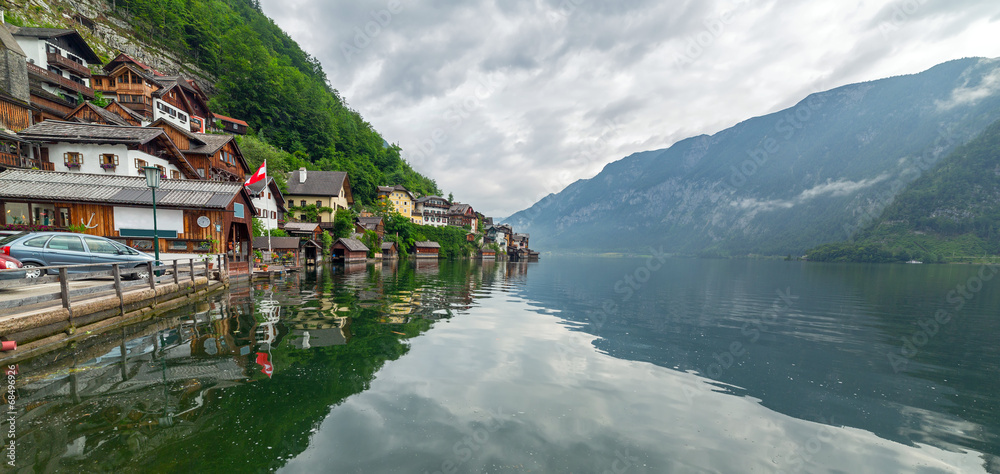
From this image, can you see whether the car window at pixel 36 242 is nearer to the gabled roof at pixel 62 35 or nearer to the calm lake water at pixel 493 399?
the calm lake water at pixel 493 399

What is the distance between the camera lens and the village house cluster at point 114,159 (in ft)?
75.5

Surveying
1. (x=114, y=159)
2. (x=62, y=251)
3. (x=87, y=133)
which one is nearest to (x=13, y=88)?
(x=87, y=133)

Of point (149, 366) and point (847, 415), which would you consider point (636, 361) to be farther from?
point (149, 366)

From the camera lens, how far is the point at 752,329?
57.4ft

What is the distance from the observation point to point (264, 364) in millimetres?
9320

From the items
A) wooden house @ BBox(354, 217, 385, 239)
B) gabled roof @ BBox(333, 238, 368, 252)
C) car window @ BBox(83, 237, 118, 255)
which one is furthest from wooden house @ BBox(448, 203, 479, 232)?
car window @ BBox(83, 237, 118, 255)

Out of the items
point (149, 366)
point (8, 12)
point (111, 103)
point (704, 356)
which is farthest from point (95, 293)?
point (8, 12)

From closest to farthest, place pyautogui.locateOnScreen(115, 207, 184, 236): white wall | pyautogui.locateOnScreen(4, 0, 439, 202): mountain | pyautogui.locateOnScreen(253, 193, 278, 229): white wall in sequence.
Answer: pyautogui.locateOnScreen(115, 207, 184, 236): white wall, pyautogui.locateOnScreen(253, 193, 278, 229): white wall, pyautogui.locateOnScreen(4, 0, 439, 202): mountain

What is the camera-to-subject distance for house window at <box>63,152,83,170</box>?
27.0 metres

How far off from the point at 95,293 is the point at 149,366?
5403mm

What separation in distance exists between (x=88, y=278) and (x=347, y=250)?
148 ft

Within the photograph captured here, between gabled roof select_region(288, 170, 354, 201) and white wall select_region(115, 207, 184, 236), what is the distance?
41.2 metres

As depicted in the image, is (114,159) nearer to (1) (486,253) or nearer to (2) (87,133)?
(2) (87,133)

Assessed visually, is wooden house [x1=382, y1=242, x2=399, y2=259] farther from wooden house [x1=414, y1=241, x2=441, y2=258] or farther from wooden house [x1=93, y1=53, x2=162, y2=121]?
wooden house [x1=93, y1=53, x2=162, y2=121]
